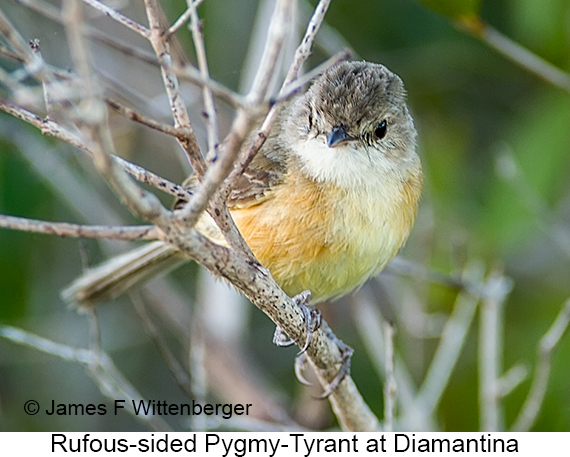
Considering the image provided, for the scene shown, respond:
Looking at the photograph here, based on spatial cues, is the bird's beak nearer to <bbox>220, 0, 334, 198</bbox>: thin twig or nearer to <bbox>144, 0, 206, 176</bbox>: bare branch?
<bbox>220, 0, 334, 198</bbox>: thin twig

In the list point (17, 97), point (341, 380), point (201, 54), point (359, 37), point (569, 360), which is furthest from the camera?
point (359, 37)

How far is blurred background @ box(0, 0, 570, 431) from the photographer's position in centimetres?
522

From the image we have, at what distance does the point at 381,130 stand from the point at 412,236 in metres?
2.24

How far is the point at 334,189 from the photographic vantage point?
354 centimetres

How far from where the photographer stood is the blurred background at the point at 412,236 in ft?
17.1

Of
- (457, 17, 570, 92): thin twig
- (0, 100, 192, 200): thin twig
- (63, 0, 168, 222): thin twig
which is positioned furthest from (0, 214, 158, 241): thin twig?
(457, 17, 570, 92): thin twig

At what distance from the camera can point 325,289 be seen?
371 cm

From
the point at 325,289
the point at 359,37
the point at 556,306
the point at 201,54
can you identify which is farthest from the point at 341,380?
the point at 359,37

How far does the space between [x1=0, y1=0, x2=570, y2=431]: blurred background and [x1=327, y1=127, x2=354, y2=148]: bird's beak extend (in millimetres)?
1509

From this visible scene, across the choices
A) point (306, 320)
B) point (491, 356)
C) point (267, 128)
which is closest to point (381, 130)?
point (306, 320)

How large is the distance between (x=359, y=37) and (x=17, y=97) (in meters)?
4.28

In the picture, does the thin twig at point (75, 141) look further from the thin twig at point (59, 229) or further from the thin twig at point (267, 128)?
the thin twig at point (59, 229)

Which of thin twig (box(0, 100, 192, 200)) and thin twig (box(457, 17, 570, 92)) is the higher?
thin twig (box(457, 17, 570, 92))
